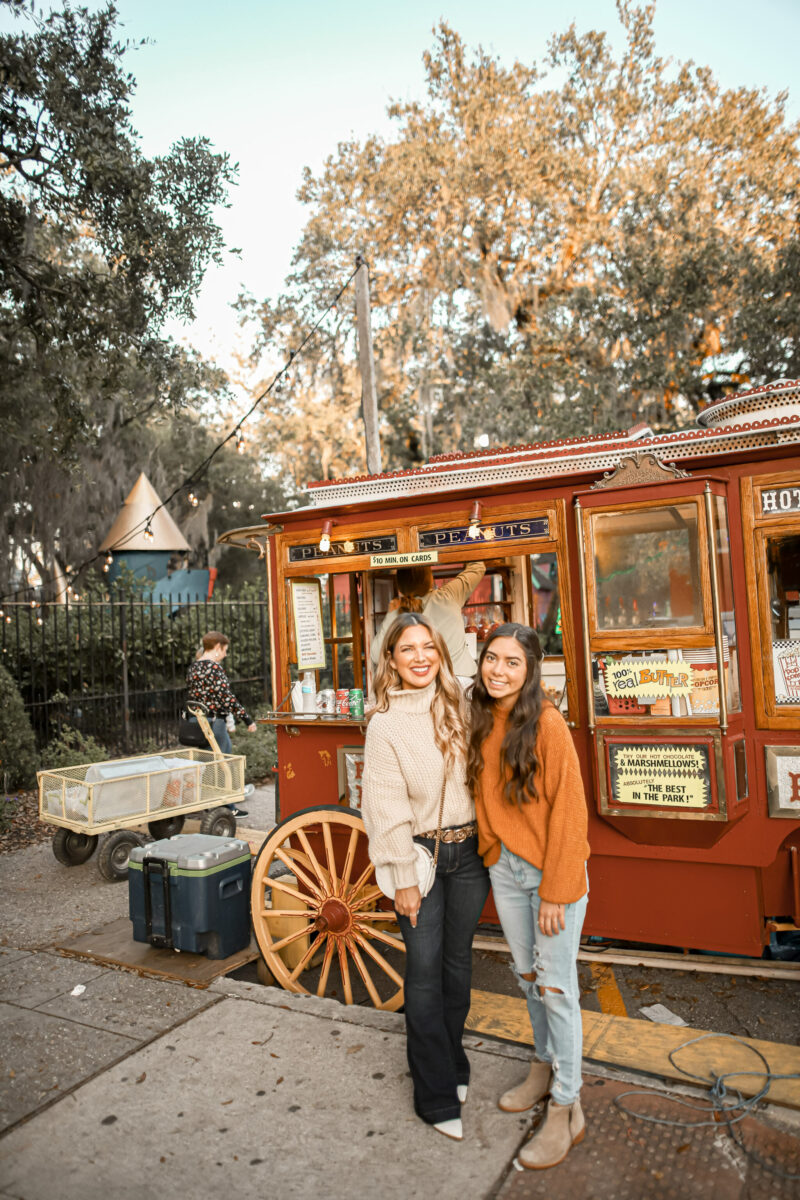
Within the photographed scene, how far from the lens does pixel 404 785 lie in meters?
3.01

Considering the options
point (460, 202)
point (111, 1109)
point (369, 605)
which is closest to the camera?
point (111, 1109)

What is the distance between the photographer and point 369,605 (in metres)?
6.70

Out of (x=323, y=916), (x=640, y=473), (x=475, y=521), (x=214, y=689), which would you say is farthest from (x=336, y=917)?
(x=214, y=689)

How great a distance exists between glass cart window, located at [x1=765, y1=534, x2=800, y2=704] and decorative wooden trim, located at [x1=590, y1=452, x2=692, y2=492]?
24.3 inches

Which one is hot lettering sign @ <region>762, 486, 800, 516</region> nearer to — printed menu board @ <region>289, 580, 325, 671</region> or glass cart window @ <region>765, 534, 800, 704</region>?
glass cart window @ <region>765, 534, 800, 704</region>

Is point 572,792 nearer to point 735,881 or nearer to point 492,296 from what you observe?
point 735,881

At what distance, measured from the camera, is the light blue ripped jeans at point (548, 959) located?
2844 millimetres

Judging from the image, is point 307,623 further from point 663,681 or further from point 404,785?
point 404,785

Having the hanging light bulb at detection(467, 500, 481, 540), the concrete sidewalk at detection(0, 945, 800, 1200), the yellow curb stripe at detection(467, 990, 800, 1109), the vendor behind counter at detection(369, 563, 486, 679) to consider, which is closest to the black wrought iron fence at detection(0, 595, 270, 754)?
the vendor behind counter at detection(369, 563, 486, 679)

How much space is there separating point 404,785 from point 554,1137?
1303 mm

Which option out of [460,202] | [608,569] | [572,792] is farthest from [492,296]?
[572,792]

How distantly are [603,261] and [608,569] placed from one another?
1544 centimetres

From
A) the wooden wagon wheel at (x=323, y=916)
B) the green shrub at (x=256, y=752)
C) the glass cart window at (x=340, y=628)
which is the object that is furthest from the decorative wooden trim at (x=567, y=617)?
the green shrub at (x=256, y=752)

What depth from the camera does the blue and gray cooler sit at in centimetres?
447
